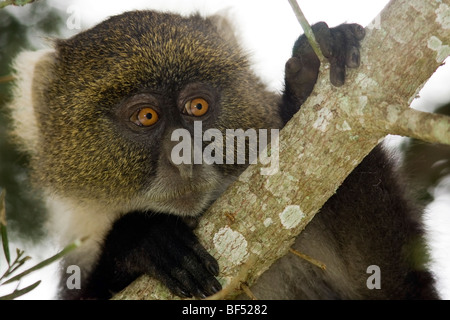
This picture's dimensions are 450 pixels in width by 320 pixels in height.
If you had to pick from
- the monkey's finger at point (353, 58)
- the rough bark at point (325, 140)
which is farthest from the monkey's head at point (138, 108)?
the monkey's finger at point (353, 58)

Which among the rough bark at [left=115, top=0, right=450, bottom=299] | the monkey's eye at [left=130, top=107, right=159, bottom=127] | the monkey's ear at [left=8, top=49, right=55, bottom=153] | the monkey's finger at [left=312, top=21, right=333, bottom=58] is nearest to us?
the rough bark at [left=115, top=0, right=450, bottom=299]

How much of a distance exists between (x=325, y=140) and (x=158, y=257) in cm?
153

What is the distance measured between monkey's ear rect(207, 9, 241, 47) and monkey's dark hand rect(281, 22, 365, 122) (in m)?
0.90

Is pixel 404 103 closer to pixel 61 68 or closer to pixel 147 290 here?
pixel 147 290

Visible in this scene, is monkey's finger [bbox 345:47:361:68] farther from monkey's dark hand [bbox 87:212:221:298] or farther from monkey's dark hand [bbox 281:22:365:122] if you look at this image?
monkey's dark hand [bbox 87:212:221:298]

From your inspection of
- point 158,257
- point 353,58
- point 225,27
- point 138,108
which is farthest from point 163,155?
point 225,27

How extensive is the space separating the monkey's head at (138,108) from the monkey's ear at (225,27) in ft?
0.81

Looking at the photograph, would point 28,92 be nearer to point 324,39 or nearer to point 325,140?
point 324,39

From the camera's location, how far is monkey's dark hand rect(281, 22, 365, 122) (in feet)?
11.8

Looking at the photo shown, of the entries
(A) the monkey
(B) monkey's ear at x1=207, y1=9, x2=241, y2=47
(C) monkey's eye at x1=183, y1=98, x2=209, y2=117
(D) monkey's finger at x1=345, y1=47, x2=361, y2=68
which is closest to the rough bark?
(D) monkey's finger at x1=345, y1=47, x2=361, y2=68
